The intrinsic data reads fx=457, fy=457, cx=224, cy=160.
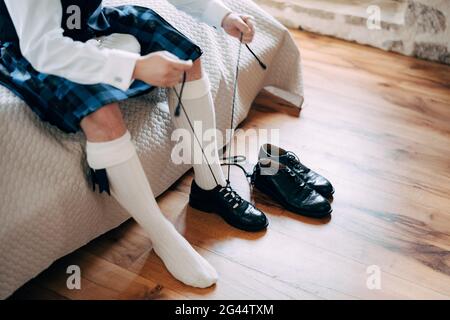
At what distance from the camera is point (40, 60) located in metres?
0.83

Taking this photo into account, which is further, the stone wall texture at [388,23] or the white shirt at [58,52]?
the stone wall texture at [388,23]

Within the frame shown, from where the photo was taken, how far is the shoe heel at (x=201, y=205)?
1214 mm

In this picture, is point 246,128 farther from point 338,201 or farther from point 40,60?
point 40,60

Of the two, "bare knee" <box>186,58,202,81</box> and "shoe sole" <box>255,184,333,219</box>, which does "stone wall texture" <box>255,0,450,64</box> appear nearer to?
"shoe sole" <box>255,184,333,219</box>

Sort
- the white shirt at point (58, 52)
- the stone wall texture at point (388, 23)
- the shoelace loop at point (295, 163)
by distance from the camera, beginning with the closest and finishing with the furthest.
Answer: the white shirt at point (58, 52) < the shoelace loop at point (295, 163) < the stone wall texture at point (388, 23)

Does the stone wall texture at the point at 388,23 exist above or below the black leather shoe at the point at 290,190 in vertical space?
above

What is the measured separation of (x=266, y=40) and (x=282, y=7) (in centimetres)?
95

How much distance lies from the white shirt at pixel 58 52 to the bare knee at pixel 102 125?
0.21 ft

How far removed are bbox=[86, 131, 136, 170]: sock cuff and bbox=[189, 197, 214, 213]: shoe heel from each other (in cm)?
33

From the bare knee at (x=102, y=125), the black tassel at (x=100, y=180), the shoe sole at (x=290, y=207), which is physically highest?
the bare knee at (x=102, y=125)

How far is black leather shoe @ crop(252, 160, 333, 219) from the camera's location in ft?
4.03

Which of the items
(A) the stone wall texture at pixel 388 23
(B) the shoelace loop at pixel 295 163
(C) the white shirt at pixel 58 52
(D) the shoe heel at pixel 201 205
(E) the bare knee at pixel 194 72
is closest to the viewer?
(C) the white shirt at pixel 58 52

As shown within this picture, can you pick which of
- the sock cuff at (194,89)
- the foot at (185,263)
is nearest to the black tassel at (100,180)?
the foot at (185,263)

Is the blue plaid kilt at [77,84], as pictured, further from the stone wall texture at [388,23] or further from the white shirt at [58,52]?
the stone wall texture at [388,23]
